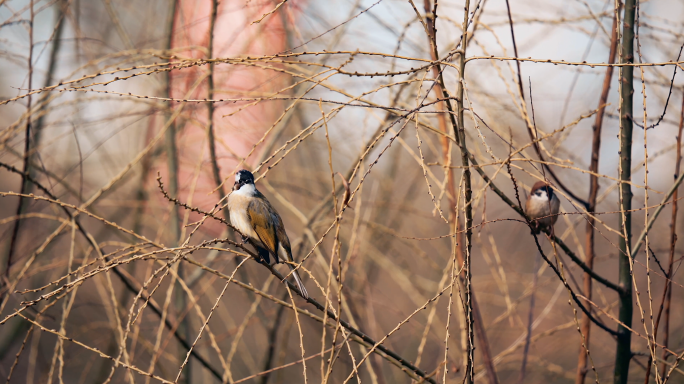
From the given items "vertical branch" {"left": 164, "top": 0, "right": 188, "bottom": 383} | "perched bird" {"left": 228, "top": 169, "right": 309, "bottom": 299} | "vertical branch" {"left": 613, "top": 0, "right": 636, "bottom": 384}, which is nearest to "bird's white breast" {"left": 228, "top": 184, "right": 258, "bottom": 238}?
"perched bird" {"left": 228, "top": 169, "right": 309, "bottom": 299}

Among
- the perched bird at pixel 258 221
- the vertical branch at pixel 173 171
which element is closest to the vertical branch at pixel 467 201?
the perched bird at pixel 258 221

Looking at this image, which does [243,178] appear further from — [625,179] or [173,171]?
[625,179]

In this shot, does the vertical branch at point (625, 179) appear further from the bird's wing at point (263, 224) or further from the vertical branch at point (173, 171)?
the vertical branch at point (173, 171)

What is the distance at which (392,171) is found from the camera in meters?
4.49

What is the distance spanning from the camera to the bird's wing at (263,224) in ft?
10.1

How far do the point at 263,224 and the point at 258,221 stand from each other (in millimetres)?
38

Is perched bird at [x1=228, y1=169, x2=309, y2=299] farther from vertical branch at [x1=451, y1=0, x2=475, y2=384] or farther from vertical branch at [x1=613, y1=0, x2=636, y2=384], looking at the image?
vertical branch at [x1=613, y1=0, x2=636, y2=384]

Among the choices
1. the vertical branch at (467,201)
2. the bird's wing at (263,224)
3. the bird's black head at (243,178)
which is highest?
the bird's black head at (243,178)

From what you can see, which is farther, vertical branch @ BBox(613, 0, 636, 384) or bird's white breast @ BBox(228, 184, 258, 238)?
bird's white breast @ BBox(228, 184, 258, 238)

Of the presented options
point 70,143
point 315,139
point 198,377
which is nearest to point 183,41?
point 315,139

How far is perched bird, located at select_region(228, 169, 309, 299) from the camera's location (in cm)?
308

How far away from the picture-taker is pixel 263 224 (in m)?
3.10

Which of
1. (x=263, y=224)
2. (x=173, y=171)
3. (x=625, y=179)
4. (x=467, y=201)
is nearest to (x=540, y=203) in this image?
(x=625, y=179)

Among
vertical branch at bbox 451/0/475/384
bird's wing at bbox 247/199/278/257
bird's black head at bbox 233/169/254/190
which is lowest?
vertical branch at bbox 451/0/475/384
